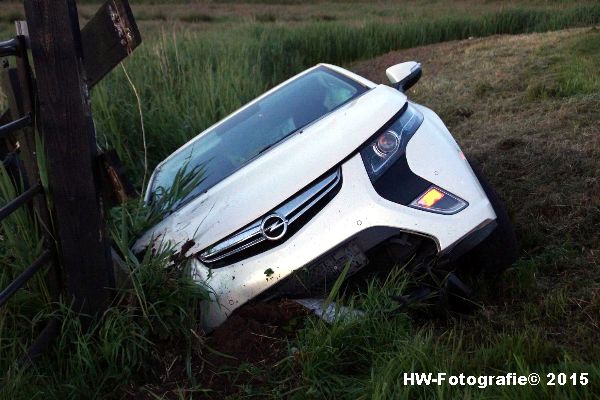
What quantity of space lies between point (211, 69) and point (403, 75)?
4051 millimetres

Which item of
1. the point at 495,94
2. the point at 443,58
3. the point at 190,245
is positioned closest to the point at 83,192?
the point at 190,245

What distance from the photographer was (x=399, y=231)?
3.33 meters

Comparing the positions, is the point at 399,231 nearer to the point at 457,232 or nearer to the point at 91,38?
the point at 457,232

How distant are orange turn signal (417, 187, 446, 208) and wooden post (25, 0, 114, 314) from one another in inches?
56.8

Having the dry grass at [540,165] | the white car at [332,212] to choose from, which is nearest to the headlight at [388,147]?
the white car at [332,212]

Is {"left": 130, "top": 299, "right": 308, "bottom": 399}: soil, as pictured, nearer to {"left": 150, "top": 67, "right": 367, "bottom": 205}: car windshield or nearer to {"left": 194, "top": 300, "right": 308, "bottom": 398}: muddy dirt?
{"left": 194, "top": 300, "right": 308, "bottom": 398}: muddy dirt

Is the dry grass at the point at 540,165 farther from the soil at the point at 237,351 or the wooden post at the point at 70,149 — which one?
the wooden post at the point at 70,149

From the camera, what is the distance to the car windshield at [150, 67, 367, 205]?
4.20m

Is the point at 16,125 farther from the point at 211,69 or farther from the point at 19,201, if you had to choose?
the point at 211,69

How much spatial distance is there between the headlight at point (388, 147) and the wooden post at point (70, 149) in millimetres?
1268

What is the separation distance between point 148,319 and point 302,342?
68 cm

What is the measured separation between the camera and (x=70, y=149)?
9.96 feet

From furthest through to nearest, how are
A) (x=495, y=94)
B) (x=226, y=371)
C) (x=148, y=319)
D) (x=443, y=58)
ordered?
(x=443, y=58) < (x=495, y=94) < (x=148, y=319) < (x=226, y=371)

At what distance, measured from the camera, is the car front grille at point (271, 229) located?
3.35 m
